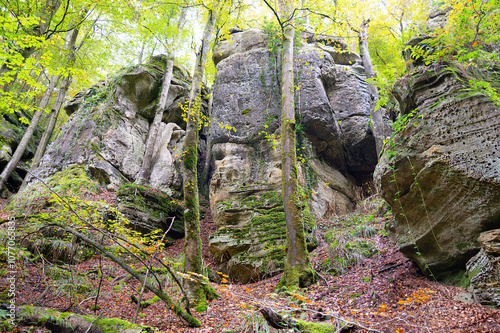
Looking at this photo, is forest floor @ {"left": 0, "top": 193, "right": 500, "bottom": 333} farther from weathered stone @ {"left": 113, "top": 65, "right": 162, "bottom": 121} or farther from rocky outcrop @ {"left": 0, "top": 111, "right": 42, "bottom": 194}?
rocky outcrop @ {"left": 0, "top": 111, "right": 42, "bottom": 194}

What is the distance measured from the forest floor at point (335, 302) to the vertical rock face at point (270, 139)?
3.35 metres

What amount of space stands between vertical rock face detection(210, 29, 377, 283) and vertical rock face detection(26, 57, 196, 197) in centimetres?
350

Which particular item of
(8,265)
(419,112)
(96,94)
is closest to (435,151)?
(419,112)

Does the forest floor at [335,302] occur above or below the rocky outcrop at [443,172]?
below

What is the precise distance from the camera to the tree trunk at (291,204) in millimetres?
5504

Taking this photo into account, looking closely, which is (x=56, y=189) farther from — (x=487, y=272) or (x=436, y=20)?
(x=436, y=20)

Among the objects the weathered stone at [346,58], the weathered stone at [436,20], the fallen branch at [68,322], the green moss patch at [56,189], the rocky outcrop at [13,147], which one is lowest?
the fallen branch at [68,322]

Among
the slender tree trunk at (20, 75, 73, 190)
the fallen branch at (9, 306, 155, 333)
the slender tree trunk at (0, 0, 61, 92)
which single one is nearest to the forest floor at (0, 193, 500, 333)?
the fallen branch at (9, 306, 155, 333)

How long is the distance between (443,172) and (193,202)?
15.4 ft

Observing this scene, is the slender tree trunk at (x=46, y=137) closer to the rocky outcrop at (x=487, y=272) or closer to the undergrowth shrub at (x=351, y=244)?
the undergrowth shrub at (x=351, y=244)

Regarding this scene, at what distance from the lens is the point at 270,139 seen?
Answer: 973 cm

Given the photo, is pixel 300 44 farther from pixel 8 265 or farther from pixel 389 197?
pixel 8 265

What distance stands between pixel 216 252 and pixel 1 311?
6130 millimetres

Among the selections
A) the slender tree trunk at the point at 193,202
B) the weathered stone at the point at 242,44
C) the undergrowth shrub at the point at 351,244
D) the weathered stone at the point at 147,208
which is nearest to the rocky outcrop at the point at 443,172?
the undergrowth shrub at the point at 351,244
